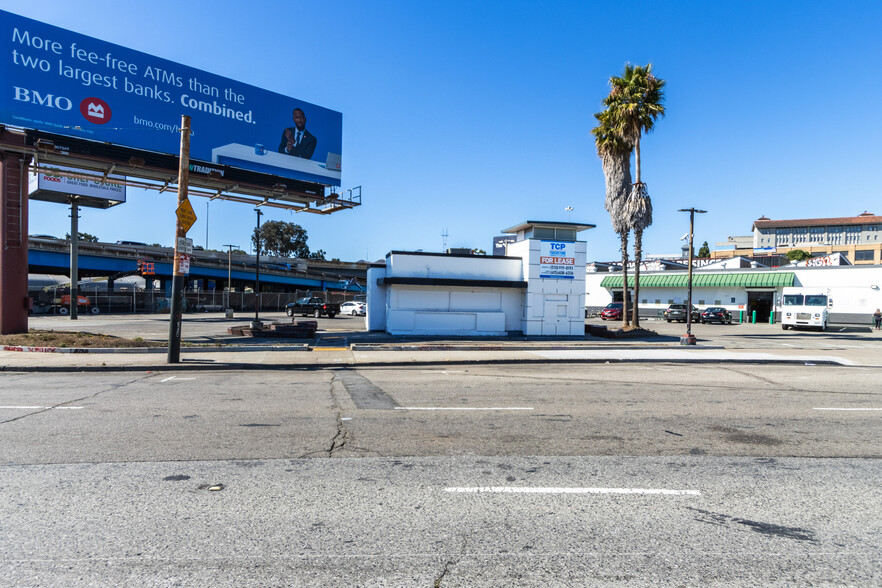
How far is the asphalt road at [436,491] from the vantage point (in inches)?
144

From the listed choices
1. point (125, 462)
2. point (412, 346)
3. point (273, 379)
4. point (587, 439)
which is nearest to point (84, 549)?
point (125, 462)

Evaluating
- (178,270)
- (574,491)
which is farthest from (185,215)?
(574,491)

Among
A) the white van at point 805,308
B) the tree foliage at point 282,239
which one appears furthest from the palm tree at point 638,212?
the tree foliage at point 282,239

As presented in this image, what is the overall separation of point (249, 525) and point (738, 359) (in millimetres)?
17118

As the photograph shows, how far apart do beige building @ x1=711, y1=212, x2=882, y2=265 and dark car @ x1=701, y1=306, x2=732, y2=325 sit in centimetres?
8172

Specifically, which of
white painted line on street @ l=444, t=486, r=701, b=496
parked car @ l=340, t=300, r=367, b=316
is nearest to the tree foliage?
parked car @ l=340, t=300, r=367, b=316

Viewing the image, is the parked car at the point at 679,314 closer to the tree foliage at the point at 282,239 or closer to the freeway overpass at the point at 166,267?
the freeway overpass at the point at 166,267

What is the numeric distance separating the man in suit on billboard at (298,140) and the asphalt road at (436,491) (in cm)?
2159

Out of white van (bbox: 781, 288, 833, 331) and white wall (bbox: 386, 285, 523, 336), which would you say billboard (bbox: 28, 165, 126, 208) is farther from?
white van (bbox: 781, 288, 833, 331)

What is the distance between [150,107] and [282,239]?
311ft

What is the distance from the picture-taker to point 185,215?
47.8 ft

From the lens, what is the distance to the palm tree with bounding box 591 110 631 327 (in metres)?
29.0

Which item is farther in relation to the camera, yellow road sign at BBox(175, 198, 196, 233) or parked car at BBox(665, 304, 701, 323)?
parked car at BBox(665, 304, 701, 323)

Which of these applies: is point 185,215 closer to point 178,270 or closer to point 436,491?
point 178,270
